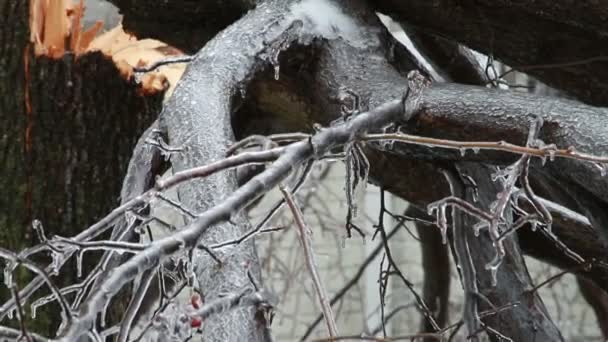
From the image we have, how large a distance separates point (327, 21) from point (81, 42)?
868 millimetres

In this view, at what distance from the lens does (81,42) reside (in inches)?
71.1

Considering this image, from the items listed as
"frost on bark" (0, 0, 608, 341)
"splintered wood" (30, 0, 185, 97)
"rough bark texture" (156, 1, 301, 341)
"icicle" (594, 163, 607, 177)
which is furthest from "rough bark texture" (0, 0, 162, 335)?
"icicle" (594, 163, 607, 177)

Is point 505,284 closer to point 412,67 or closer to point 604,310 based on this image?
point 412,67

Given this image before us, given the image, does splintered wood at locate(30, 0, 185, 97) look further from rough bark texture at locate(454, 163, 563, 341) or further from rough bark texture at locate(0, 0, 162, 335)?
rough bark texture at locate(454, 163, 563, 341)

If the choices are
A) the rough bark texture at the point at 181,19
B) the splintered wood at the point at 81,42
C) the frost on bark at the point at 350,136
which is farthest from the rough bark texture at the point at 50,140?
the rough bark texture at the point at 181,19

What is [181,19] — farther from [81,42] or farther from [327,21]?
[81,42]

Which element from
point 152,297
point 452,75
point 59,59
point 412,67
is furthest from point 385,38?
point 59,59

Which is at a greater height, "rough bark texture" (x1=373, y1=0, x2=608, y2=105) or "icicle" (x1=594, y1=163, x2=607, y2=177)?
"rough bark texture" (x1=373, y1=0, x2=608, y2=105)

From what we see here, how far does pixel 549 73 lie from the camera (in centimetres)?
106

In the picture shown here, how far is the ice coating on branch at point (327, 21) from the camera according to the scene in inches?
41.3

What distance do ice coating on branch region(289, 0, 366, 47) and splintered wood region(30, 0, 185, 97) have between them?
727mm

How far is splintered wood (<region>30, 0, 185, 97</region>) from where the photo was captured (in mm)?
1752

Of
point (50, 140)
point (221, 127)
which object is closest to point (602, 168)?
point (221, 127)

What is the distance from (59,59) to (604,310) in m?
1.09
